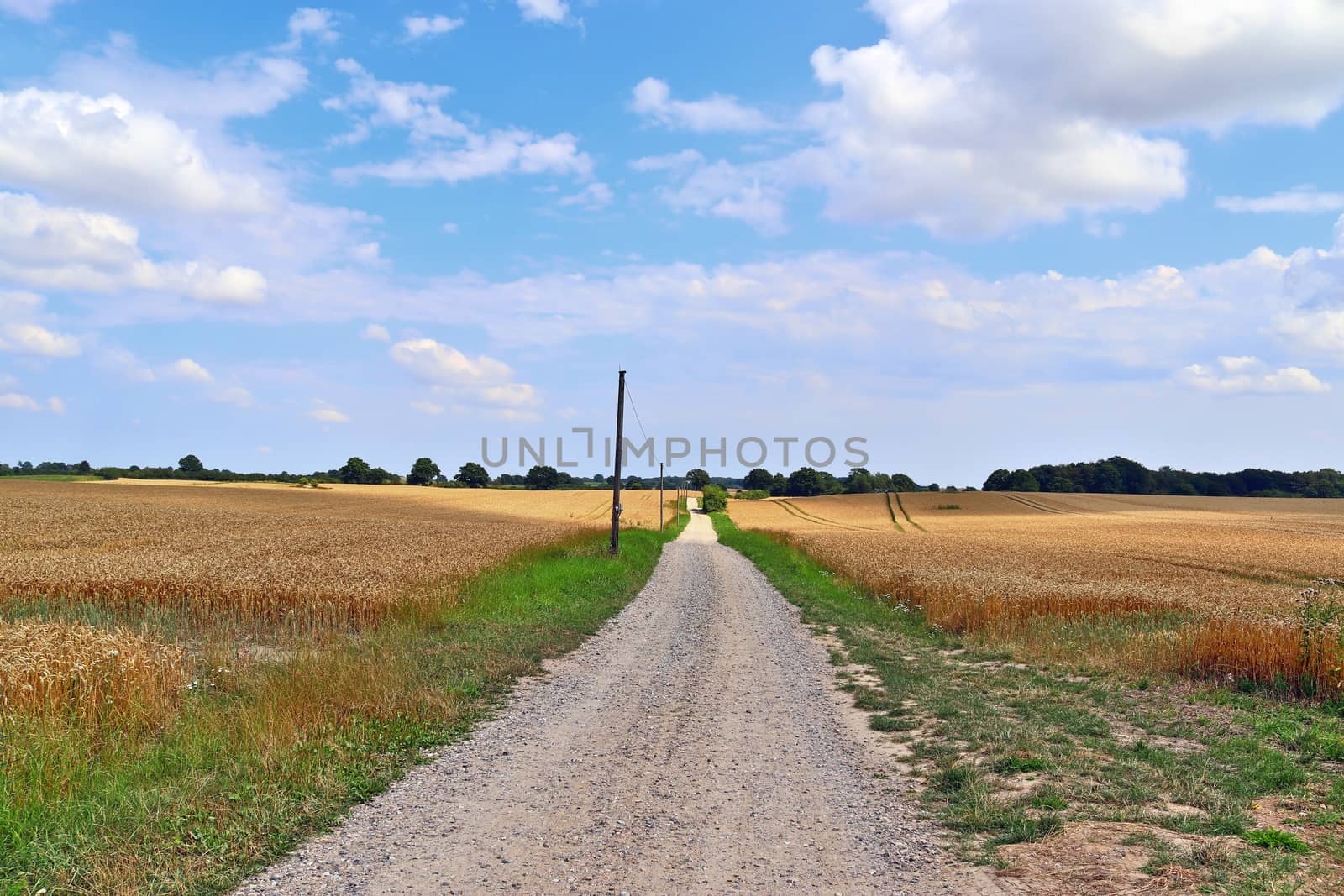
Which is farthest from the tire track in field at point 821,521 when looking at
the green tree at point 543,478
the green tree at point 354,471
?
the green tree at point 354,471

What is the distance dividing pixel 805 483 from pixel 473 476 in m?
65.7

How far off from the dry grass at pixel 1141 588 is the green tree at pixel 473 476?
8829cm

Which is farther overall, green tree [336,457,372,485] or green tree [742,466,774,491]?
green tree [742,466,774,491]

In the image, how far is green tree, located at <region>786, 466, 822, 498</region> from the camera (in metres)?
164

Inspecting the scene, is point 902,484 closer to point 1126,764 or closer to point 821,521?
point 821,521

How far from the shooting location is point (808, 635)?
16.6 meters

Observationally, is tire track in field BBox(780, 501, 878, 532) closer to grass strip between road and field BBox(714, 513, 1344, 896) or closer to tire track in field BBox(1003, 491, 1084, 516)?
tire track in field BBox(1003, 491, 1084, 516)

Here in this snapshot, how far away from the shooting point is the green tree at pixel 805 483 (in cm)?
16362

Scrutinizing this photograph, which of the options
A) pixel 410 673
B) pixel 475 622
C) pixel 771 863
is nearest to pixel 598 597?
pixel 475 622

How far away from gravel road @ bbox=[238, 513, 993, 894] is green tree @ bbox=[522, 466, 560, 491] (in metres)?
133

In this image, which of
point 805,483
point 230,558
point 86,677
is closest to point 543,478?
point 805,483

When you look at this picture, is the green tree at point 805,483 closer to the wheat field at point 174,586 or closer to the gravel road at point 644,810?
the wheat field at point 174,586

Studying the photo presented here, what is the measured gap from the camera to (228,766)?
7020mm

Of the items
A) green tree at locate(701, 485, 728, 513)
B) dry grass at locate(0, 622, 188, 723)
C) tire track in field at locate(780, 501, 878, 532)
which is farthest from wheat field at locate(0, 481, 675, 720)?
green tree at locate(701, 485, 728, 513)
